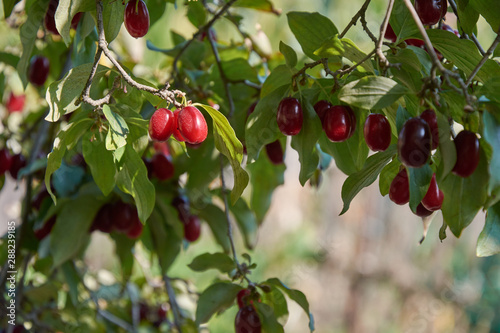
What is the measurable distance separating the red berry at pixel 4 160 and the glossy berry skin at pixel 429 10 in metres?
0.79

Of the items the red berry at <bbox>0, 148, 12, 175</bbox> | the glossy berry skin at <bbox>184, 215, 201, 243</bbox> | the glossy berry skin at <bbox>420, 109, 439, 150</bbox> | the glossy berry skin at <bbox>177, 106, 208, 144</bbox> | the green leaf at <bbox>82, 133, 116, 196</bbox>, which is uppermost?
the glossy berry skin at <bbox>420, 109, 439, 150</bbox>

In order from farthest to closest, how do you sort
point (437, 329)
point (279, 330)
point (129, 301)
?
point (437, 329), point (129, 301), point (279, 330)

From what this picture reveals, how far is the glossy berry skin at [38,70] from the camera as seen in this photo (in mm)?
1019

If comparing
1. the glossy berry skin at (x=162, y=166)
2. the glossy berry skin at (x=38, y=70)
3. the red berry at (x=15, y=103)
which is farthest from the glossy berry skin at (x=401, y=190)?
the red berry at (x=15, y=103)

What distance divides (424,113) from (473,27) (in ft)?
0.75

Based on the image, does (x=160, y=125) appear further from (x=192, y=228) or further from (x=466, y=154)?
(x=192, y=228)

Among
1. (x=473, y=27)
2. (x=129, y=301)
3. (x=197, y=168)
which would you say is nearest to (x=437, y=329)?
(x=129, y=301)

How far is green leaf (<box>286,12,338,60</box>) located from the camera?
2.08 ft

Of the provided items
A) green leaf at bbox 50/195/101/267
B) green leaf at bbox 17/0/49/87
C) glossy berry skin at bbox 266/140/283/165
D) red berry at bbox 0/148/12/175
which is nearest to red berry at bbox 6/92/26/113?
red berry at bbox 0/148/12/175

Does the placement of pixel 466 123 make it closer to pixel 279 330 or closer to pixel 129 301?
pixel 279 330

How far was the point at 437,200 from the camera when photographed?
1.90 feet

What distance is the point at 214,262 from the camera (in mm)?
812

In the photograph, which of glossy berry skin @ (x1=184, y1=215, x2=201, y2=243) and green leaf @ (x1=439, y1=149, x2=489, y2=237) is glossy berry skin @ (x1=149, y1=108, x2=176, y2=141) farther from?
glossy berry skin @ (x1=184, y1=215, x2=201, y2=243)

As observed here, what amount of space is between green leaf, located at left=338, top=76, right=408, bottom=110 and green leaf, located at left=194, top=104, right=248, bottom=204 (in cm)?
14
